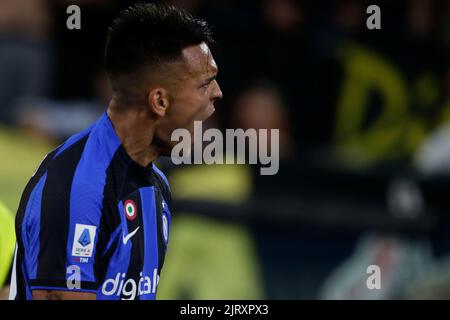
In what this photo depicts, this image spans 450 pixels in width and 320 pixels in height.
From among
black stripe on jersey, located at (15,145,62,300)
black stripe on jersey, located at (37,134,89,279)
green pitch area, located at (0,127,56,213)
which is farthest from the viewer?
green pitch area, located at (0,127,56,213)

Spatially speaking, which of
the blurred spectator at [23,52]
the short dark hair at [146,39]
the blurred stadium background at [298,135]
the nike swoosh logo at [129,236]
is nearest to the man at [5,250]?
the nike swoosh logo at [129,236]

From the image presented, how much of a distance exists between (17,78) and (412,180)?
3.12m

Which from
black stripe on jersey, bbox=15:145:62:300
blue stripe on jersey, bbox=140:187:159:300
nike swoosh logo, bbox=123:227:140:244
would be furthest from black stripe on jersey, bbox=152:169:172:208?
black stripe on jersey, bbox=15:145:62:300

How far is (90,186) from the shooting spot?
9.48 feet

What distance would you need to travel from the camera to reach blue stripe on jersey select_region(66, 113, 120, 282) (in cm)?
283

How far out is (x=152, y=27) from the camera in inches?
120

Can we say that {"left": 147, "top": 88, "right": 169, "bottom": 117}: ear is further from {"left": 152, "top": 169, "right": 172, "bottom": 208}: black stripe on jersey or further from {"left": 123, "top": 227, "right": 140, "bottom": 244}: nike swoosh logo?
{"left": 123, "top": 227, "right": 140, "bottom": 244}: nike swoosh logo

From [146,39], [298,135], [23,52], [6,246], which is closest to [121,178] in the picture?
[146,39]

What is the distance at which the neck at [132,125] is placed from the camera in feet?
10.1

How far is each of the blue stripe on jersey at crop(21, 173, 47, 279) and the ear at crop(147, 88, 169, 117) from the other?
0.42m

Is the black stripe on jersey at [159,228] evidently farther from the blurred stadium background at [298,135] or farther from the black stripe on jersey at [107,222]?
the blurred stadium background at [298,135]

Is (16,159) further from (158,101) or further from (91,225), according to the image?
(91,225)

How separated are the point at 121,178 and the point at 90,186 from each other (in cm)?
16
